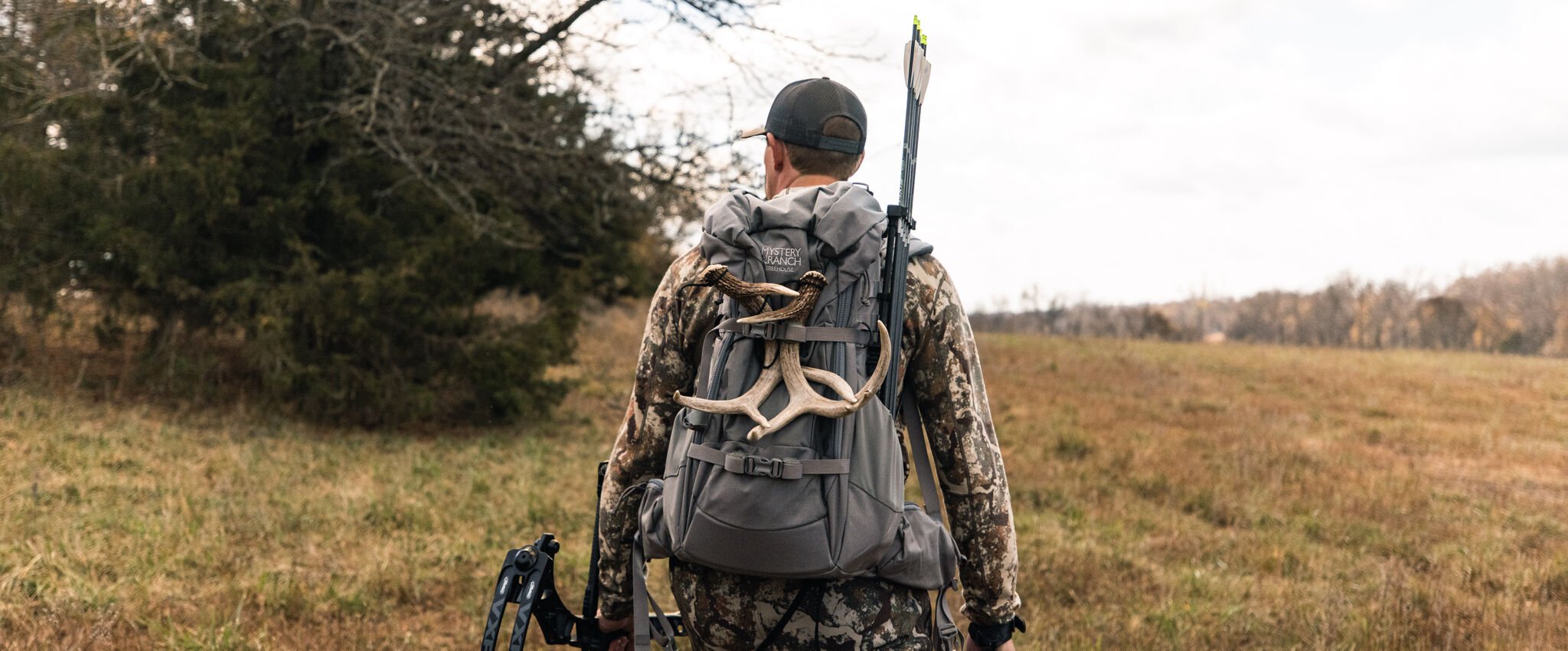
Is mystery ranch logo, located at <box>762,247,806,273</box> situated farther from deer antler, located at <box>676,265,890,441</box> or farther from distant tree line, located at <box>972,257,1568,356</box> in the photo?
distant tree line, located at <box>972,257,1568,356</box>

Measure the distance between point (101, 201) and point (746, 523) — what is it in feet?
38.4

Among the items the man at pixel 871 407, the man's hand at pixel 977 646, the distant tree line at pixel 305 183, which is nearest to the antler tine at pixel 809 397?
the man at pixel 871 407

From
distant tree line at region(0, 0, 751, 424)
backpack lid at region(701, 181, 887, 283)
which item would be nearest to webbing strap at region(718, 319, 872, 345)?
backpack lid at region(701, 181, 887, 283)

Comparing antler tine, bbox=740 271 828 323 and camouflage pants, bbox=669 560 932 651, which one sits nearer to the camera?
antler tine, bbox=740 271 828 323

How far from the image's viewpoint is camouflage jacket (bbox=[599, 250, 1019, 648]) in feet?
7.05

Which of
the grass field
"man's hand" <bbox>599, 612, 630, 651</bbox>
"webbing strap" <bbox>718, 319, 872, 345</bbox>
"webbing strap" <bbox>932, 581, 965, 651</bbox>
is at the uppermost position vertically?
"webbing strap" <bbox>718, 319, 872, 345</bbox>

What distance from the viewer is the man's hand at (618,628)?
260 centimetres

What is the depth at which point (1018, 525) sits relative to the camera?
26.8ft

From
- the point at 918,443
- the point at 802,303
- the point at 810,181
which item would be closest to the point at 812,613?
the point at 918,443

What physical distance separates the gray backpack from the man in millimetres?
75

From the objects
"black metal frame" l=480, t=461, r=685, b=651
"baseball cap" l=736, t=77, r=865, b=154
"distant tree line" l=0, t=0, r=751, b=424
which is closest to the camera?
"baseball cap" l=736, t=77, r=865, b=154

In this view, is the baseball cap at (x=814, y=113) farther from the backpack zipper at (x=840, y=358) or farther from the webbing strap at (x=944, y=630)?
the webbing strap at (x=944, y=630)

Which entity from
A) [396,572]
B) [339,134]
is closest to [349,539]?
[396,572]

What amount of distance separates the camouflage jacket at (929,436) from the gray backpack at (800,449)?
0.11 metres
